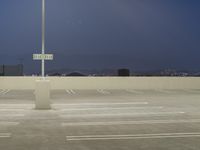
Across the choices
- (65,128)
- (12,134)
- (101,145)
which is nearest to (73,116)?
(65,128)

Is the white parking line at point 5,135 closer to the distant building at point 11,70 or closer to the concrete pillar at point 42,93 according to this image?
the concrete pillar at point 42,93

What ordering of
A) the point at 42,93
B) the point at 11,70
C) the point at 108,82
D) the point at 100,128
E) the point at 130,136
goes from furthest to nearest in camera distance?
the point at 11,70 → the point at 108,82 → the point at 42,93 → the point at 100,128 → the point at 130,136

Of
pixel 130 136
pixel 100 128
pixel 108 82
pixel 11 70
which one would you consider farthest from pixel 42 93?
pixel 11 70

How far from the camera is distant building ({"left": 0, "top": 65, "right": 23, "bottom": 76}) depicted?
4152cm

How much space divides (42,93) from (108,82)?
52.5 feet

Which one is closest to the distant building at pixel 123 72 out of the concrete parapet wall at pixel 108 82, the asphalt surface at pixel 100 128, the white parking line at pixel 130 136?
the concrete parapet wall at pixel 108 82

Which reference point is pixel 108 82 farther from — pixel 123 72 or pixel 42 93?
pixel 42 93

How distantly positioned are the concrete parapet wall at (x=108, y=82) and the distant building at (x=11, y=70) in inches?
424

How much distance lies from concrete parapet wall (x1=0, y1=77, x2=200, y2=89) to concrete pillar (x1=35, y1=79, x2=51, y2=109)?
14.0 m

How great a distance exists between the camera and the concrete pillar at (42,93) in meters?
16.2

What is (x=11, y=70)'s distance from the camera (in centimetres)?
4231

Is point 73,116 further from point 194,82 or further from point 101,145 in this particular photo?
point 194,82

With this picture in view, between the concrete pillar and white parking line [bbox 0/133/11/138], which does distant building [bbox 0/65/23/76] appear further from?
white parking line [bbox 0/133/11/138]

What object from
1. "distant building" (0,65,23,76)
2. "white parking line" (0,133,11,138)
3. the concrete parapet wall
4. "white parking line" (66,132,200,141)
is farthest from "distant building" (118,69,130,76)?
"white parking line" (0,133,11,138)
